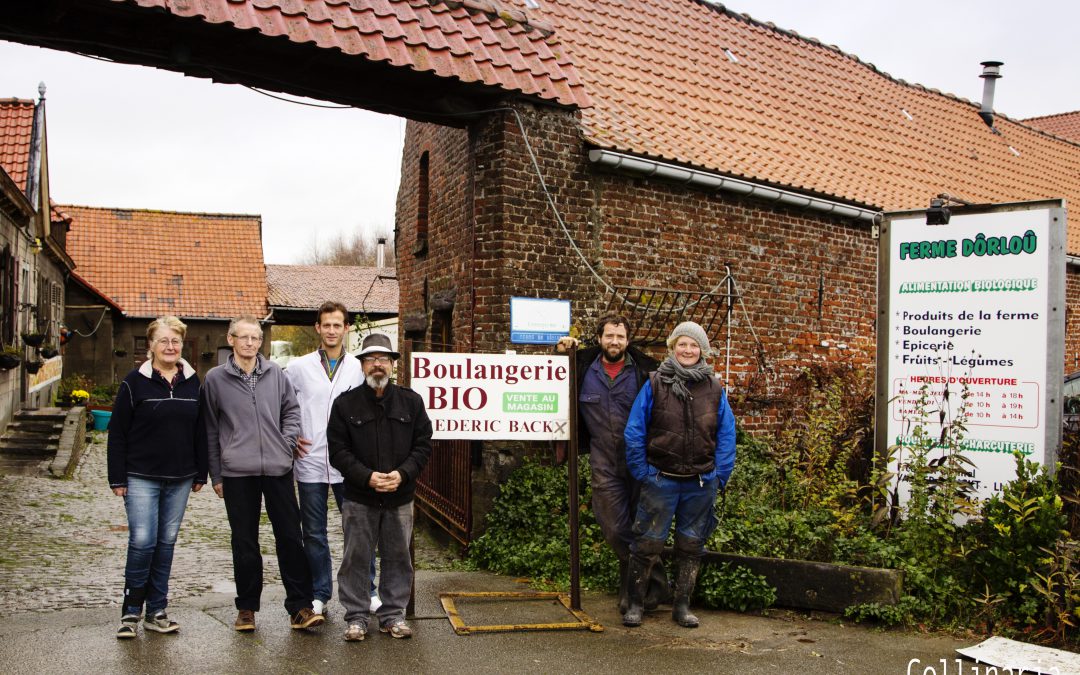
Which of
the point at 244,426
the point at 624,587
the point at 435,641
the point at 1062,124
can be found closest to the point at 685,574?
the point at 624,587

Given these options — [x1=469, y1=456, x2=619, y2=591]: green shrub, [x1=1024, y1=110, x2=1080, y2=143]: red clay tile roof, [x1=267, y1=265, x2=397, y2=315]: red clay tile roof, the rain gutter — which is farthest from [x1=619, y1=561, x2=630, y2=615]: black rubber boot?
[x1=267, y1=265, x2=397, y2=315]: red clay tile roof

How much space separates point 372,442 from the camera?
218 inches

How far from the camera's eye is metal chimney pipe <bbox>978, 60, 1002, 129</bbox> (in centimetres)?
1906

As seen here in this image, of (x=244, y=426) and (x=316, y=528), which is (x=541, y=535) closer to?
(x=316, y=528)

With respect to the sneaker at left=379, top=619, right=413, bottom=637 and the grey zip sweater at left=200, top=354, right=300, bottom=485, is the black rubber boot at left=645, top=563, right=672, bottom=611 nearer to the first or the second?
the sneaker at left=379, top=619, right=413, bottom=637

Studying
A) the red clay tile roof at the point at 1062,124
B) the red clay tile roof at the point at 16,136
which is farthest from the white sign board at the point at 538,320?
the red clay tile roof at the point at 1062,124

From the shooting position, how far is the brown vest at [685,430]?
5.86 meters

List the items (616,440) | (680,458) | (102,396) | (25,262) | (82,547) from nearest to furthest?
(680,458) < (616,440) < (82,547) < (25,262) < (102,396)

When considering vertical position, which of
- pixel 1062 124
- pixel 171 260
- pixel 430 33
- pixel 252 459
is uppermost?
pixel 1062 124

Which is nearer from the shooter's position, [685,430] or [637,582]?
[685,430]

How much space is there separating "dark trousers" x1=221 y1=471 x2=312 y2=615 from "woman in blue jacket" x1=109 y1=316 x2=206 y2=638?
0.27 m

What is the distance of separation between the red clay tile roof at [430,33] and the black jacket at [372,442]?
339cm

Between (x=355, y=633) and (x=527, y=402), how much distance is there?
198 cm

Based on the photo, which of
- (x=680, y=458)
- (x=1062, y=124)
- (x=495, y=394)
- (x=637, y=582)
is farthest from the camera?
(x=1062, y=124)
